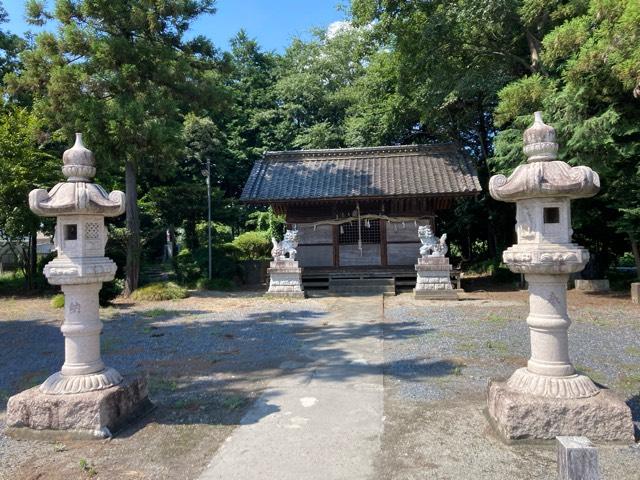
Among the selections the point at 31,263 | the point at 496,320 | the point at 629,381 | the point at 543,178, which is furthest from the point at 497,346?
the point at 31,263

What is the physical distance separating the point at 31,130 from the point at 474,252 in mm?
20158

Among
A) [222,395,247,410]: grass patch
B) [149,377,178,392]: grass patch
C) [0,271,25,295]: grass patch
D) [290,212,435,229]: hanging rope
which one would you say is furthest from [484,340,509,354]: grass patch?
[0,271,25,295]: grass patch

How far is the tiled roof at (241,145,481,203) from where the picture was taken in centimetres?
1536

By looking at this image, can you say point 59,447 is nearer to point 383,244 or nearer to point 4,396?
point 4,396

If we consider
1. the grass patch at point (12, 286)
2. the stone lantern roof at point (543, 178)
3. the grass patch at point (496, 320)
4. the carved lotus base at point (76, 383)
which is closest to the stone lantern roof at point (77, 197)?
the carved lotus base at point (76, 383)

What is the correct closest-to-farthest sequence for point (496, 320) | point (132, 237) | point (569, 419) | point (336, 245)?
point (569, 419)
point (496, 320)
point (132, 237)
point (336, 245)

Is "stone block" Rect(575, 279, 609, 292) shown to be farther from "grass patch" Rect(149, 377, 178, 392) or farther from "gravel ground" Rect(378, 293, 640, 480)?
"grass patch" Rect(149, 377, 178, 392)

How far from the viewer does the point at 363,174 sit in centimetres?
1689

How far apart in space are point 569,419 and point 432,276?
10.1m

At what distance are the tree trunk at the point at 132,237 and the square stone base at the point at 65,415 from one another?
11058 mm

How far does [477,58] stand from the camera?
15.2 m

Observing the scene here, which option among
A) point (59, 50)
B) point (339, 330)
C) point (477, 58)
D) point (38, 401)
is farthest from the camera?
point (477, 58)

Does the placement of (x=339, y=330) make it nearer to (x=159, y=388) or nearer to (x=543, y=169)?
(x=159, y=388)

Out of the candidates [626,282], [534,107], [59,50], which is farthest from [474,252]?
[59,50]
